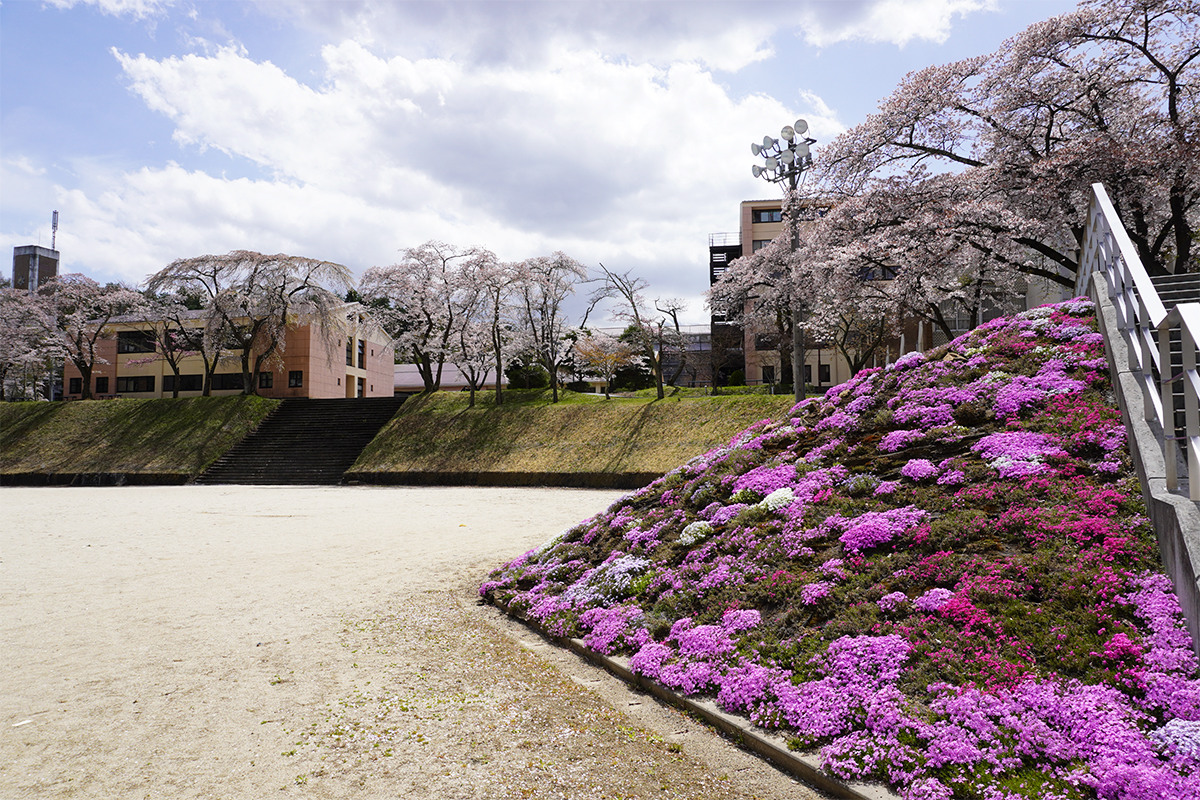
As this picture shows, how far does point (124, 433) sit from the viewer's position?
34875 mm

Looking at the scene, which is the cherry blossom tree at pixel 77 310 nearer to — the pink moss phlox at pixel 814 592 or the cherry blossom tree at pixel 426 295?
the cherry blossom tree at pixel 426 295

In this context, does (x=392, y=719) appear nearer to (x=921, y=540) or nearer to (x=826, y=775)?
(x=826, y=775)

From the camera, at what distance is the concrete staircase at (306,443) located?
28844 mm

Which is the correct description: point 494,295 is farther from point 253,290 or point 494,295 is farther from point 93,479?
point 93,479

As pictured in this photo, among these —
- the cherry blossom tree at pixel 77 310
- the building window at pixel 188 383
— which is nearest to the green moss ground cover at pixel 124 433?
the cherry blossom tree at pixel 77 310

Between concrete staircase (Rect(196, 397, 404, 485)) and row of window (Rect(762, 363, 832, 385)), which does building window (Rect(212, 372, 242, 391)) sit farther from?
row of window (Rect(762, 363, 832, 385))

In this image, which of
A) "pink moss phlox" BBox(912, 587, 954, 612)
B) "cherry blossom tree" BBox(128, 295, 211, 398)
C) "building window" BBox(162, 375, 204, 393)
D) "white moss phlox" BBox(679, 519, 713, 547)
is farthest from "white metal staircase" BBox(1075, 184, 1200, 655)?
"building window" BBox(162, 375, 204, 393)

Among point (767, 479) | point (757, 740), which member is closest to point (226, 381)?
point (767, 479)

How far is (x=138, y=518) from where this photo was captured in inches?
615

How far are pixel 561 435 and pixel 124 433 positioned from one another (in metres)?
23.9

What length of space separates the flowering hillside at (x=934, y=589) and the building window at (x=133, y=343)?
165 feet

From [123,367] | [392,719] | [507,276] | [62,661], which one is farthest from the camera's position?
[123,367]

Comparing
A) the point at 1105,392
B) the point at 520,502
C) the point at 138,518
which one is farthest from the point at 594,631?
the point at 138,518

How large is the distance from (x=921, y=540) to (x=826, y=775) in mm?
2419
